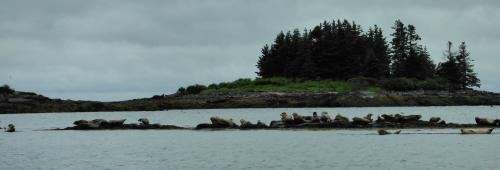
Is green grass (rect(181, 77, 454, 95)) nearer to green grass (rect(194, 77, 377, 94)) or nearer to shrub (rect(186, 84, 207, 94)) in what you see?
green grass (rect(194, 77, 377, 94))

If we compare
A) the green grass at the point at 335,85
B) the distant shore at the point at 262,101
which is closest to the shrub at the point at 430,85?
the green grass at the point at 335,85

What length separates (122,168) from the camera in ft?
122

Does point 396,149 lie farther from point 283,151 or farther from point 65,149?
point 65,149

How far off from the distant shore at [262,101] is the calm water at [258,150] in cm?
5176

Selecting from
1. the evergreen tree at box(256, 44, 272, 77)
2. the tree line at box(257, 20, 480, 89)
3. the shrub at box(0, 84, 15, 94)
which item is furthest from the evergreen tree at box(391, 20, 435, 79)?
the shrub at box(0, 84, 15, 94)

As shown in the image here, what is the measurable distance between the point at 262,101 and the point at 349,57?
21357mm

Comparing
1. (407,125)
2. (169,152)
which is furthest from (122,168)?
(407,125)

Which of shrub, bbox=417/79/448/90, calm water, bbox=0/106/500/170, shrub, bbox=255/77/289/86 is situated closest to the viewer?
calm water, bbox=0/106/500/170

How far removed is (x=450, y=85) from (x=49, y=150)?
90183 millimetres

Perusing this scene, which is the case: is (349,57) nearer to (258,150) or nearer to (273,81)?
(273,81)

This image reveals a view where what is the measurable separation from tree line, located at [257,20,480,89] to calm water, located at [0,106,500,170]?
69892 mm

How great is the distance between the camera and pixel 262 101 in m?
114

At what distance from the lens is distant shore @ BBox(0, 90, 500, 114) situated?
110 metres

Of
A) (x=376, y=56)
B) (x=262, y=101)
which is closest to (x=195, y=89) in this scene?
(x=262, y=101)
